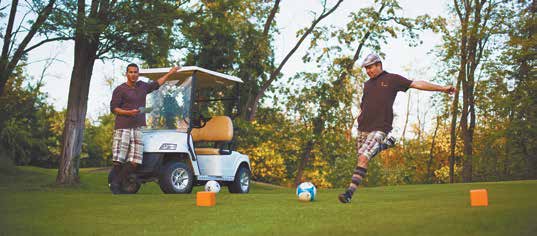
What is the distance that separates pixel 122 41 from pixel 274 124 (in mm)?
12073

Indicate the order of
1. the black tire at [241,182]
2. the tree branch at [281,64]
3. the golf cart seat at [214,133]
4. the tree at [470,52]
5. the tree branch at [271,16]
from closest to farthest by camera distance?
1. the golf cart seat at [214,133]
2. the black tire at [241,182]
3. the tree branch at [281,64]
4. the tree branch at [271,16]
5. the tree at [470,52]

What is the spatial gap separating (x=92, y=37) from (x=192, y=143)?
307 centimetres

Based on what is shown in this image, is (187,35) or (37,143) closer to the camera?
(187,35)

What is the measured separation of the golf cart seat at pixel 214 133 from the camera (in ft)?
39.8

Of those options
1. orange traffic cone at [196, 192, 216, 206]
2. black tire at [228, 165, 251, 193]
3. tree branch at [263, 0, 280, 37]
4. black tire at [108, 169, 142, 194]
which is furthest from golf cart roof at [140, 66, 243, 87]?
tree branch at [263, 0, 280, 37]

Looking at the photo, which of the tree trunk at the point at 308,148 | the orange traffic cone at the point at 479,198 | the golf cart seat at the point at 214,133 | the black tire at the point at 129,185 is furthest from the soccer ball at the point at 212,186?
the tree trunk at the point at 308,148

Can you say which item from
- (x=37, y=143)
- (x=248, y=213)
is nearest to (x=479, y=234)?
(x=248, y=213)

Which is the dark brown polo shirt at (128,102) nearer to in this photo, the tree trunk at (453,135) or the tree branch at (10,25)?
the tree branch at (10,25)

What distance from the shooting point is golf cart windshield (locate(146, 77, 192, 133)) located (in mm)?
11867

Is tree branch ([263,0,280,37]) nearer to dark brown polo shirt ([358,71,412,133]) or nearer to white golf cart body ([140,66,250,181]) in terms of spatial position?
white golf cart body ([140,66,250,181])

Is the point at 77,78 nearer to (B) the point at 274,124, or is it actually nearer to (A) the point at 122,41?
(A) the point at 122,41

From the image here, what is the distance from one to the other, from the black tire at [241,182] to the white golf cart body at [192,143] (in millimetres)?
157

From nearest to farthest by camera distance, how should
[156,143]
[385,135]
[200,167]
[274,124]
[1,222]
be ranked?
[1,222] → [385,135] → [156,143] → [200,167] → [274,124]

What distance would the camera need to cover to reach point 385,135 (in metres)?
8.12
